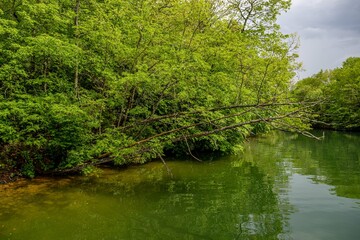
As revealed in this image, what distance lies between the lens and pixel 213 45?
57.8ft

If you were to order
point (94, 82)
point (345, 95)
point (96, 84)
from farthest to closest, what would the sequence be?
1. point (345, 95)
2. point (96, 84)
3. point (94, 82)

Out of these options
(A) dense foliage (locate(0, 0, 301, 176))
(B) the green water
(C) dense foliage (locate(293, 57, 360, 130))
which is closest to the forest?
(A) dense foliage (locate(0, 0, 301, 176))

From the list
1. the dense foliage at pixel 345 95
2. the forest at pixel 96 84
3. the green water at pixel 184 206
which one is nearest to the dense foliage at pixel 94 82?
the forest at pixel 96 84

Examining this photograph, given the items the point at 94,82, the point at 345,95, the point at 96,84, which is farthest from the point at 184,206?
the point at 345,95

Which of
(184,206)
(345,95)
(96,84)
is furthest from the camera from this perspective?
(345,95)

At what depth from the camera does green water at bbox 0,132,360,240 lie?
7680mm

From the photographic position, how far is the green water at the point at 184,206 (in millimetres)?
7680

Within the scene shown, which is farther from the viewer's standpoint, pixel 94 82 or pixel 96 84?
pixel 96 84

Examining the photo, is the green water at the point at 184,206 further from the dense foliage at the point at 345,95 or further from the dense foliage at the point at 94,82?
the dense foliage at the point at 345,95

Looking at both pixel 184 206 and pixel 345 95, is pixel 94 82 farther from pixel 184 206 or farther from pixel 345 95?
pixel 345 95

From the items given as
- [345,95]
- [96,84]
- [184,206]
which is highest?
[345,95]

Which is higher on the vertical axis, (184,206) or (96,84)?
(96,84)

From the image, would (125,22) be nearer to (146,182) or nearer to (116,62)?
(116,62)

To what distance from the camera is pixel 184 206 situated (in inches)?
382
